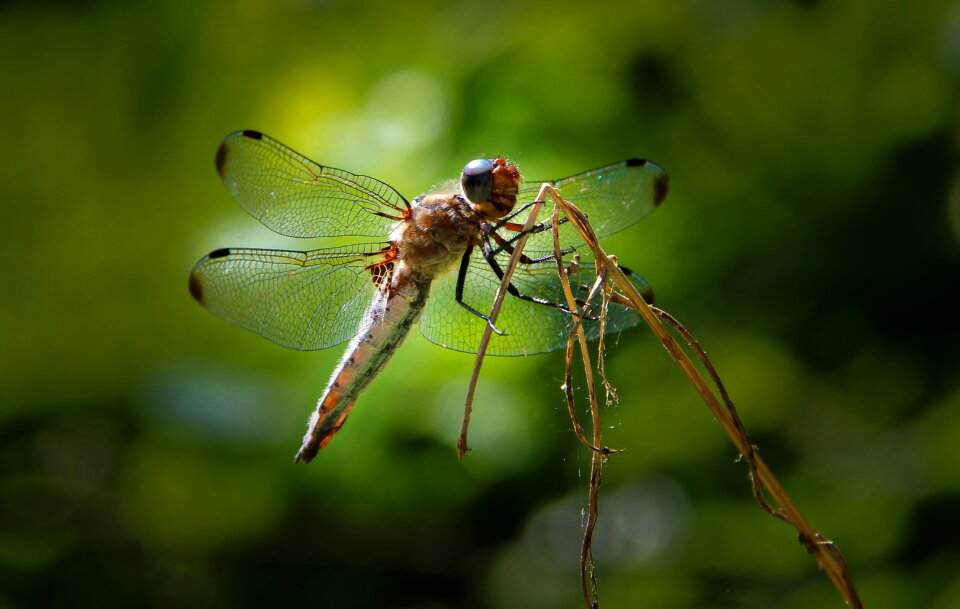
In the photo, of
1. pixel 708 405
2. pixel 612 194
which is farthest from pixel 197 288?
pixel 708 405

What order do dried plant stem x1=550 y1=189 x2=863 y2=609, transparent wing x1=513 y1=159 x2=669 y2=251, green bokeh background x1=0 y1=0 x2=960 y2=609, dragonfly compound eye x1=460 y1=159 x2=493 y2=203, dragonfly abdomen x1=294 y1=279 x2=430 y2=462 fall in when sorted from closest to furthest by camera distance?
dried plant stem x1=550 y1=189 x2=863 y2=609 → dragonfly compound eye x1=460 y1=159 x2=493 y2=203 → dragonfly abdomen x1=294 y1=279 x2=430 y2=462 → transparent wing x1=513 y1=159 x2=669 y2=251 → green bokeh background x1=0 y1=0 x2=960 y2=609

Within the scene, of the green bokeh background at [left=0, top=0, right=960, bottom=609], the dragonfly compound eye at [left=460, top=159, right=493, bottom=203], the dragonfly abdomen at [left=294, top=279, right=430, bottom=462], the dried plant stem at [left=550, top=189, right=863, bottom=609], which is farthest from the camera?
the green bokeh background at [left=0, top=0, right=960, bottom=609]

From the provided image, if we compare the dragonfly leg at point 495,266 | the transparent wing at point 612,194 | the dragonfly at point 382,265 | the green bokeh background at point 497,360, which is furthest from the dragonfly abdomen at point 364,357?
the green bokeh background at point 497,360

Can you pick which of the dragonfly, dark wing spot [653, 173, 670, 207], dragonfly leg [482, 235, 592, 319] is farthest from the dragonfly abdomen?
dark wing spot [653, 173, 670, 207]

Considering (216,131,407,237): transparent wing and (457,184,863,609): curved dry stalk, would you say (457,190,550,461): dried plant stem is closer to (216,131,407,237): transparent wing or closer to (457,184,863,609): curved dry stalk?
(457,184,863,609): curved dry stalk

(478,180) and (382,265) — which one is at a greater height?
(478,180)

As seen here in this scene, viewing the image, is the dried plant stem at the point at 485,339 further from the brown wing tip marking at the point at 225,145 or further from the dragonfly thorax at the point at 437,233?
the brown wing tip marking at the point at 225,145

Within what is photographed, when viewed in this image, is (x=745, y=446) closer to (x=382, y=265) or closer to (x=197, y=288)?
(x=382, y=265)
